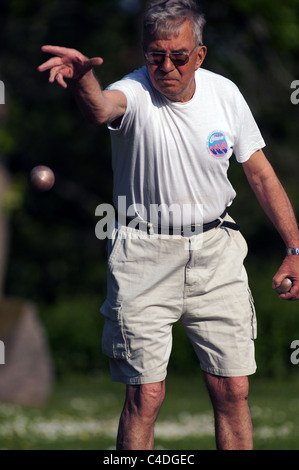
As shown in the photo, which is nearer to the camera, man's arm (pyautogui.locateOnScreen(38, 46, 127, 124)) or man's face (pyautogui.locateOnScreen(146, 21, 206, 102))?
man's arm (pyautogui.locateOnScreen(38, 46, 127, 124))

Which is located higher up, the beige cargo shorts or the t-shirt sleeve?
the t-shirt sleeve

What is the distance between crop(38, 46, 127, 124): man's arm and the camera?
365 cm

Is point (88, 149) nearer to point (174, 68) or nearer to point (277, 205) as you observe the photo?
point (277, 205)

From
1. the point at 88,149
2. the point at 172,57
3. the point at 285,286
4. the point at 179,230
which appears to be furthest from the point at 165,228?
the point at 88,149

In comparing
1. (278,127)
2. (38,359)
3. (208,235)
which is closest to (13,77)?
(278,127)

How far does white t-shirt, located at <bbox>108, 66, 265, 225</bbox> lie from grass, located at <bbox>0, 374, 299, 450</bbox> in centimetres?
308

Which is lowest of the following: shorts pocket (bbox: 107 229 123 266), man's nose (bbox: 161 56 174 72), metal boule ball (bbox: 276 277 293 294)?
metal boule ball (bbox: 276 277 293 294)

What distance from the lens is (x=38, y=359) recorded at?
1308 cm

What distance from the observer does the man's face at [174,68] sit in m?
4.07

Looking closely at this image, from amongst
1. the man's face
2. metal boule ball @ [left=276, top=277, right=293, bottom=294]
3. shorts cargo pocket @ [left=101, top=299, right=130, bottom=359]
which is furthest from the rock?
the man's face

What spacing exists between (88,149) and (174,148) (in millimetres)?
18758

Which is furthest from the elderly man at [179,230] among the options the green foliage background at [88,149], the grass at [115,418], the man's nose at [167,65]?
the green foliage background at [88,149]

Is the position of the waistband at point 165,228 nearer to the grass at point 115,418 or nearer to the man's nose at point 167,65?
the man's nose at point 167,65

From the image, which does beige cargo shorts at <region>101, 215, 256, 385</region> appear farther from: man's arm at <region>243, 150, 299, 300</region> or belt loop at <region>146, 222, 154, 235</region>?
man's arm at <region>243, 150, 299, 300</region>
